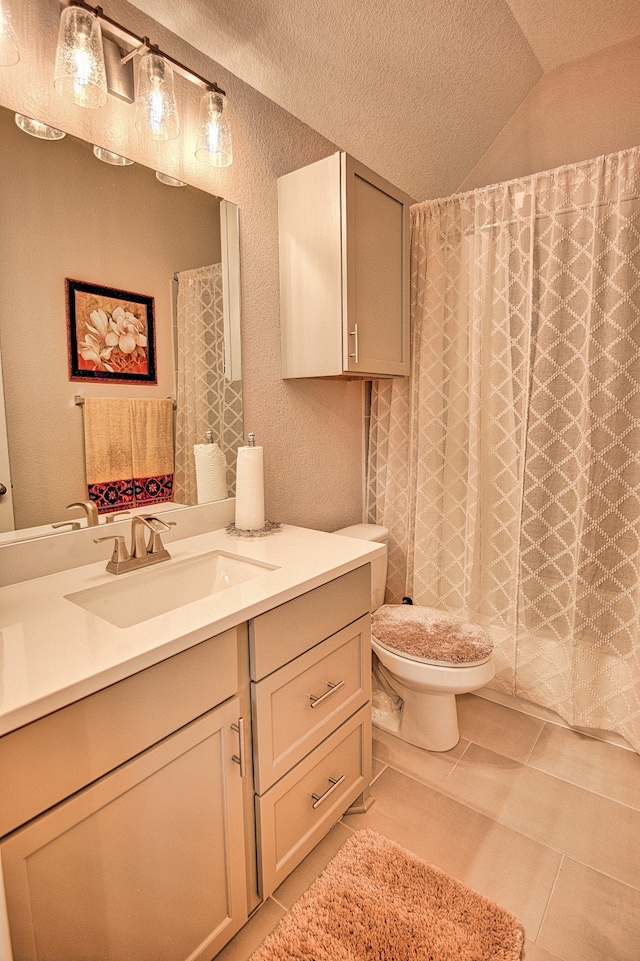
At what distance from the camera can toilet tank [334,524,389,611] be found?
2.14 m

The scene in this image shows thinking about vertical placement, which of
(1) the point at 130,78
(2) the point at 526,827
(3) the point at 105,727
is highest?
(1) the point at 130,78

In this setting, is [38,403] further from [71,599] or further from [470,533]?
[470,533]

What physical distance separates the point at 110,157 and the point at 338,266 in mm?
734

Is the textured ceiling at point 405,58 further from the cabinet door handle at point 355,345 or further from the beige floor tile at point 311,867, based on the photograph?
the beige floor tile at point 311,867

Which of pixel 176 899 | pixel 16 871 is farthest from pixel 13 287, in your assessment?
pixel 176 899

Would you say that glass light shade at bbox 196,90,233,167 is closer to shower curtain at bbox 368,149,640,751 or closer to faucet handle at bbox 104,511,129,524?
shower curtain at bbox 368,149,640,751

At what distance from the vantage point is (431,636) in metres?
1.83

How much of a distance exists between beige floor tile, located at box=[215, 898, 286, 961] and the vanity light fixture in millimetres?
2089

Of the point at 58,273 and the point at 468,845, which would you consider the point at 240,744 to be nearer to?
the point at 468,845

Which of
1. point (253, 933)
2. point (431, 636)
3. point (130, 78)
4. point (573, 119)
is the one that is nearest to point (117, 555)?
point (253, 933)

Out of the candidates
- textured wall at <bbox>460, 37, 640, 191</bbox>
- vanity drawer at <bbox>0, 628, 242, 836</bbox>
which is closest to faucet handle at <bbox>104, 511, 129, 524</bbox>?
vanity drawer at <bbox>0, 628, 242, 836</bbox>

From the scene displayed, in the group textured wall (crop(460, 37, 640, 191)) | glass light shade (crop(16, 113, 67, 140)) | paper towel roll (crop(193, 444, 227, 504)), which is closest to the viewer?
glass light shade (crop(16, 113, 67, 140))

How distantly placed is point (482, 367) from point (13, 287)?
5.52ft

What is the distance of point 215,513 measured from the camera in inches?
66.6
